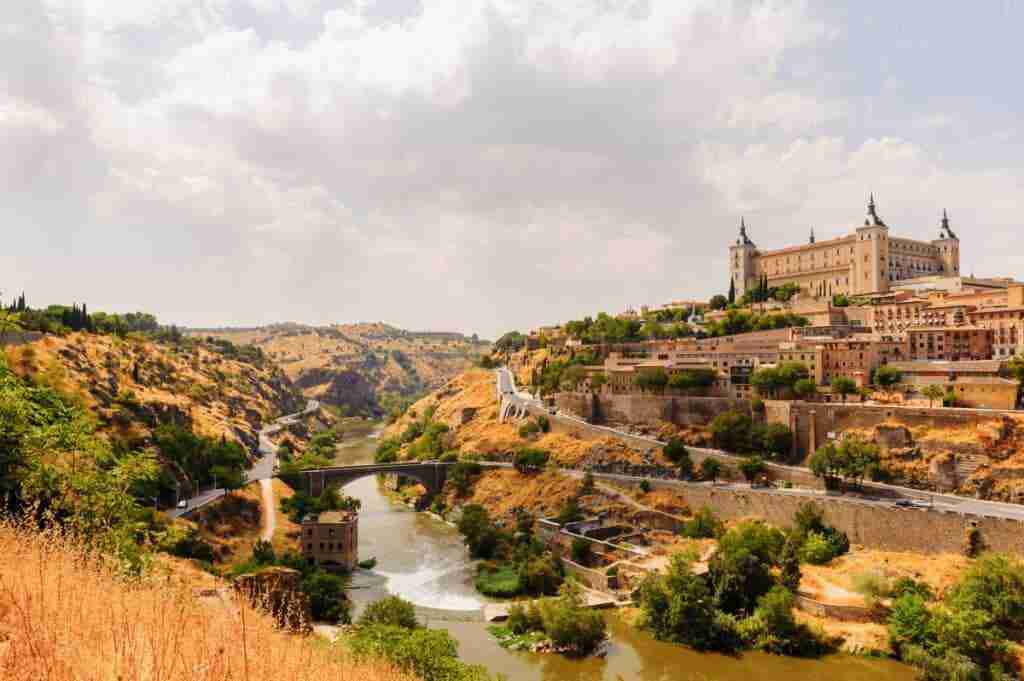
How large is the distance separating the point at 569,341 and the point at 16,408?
203 ft

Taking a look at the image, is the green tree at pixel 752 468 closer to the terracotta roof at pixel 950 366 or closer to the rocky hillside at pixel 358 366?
the terracotta roof at pixel 950 366

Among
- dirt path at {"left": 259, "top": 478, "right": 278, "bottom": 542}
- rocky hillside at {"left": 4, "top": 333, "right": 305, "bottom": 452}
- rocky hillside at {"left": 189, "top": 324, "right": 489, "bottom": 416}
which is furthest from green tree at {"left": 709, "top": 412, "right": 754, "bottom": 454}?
rocky hillside at {"left": 189, "top": 324, "right": 489, "bottom": 416}

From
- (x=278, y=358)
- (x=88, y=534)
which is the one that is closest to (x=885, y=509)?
(x=88, y=534)

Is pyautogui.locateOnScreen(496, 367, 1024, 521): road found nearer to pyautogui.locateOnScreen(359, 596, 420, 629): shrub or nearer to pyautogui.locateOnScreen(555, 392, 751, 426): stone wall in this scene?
pyautogui.locateOnScreen(555, 392, 751, 426): stone wall

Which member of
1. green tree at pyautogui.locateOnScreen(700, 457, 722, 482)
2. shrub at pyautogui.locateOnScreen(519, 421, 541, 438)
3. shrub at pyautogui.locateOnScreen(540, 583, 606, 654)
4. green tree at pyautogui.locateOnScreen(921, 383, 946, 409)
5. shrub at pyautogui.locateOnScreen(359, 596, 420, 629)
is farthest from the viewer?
shrub at pyautogui.locateOnScreen(519, 421, 541, 438)

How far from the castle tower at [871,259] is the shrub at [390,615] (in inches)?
2210

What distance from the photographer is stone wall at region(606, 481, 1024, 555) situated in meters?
28.8

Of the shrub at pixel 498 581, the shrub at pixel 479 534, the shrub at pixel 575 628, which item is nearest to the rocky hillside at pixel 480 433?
the shrub at pixel 479 534

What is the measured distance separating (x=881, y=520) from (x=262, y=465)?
146 feet

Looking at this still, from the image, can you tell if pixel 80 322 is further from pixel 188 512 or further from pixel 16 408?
pixel 16 408

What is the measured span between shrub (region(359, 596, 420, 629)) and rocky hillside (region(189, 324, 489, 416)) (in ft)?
324

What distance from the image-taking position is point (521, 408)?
57.7 m

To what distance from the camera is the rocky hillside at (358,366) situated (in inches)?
5098

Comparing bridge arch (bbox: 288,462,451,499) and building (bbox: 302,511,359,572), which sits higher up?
bridge arch (bbox: 288,462,451,499)
